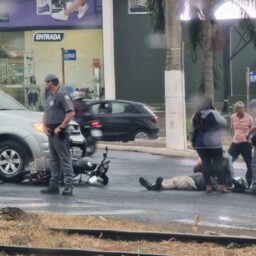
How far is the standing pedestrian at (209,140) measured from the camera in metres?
12.0

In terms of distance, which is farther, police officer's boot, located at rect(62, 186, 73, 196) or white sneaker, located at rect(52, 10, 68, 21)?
white sneaker, located at rect(52, 10, 68, 21)

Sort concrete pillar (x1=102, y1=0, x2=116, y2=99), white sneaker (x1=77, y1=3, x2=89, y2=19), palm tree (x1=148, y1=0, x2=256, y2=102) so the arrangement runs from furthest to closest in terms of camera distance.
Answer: concrete pillar (x1=102, y1=0, x2=116, y2=99), white sneaker (x1=77, y1=3, x2=89, y2=19), palm tree (x1=148, y1=0, x2=256, y2=102)

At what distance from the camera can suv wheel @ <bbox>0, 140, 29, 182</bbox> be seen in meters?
12.5

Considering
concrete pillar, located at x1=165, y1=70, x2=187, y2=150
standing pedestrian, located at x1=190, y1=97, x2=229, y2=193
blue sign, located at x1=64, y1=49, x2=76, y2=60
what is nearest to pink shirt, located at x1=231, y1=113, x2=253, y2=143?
standing pedestrian, located at x1=190, y1=97, x2=229, y2=193

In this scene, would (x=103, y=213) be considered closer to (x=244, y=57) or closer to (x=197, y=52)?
(x=197, y=52)

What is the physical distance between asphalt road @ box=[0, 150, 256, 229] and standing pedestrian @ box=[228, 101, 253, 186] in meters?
1.41

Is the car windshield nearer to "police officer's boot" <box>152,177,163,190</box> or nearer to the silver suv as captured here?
the silver suv

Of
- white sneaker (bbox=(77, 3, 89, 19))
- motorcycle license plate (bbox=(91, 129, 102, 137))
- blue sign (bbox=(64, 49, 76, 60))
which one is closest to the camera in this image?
motorcycle license plate (bbox=(91, 129, 102, 137))

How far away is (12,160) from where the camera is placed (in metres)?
12.6

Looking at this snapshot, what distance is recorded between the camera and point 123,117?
2220 cm

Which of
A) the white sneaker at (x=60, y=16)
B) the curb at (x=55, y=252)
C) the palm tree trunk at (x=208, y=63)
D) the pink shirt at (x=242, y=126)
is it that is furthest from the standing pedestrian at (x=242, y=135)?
the white sneaker at (x=60, y=16)

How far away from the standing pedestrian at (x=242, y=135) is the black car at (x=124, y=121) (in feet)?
29.1

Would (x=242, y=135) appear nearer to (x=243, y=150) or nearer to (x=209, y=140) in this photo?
(x=243, y=150)

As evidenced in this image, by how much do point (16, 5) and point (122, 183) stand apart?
24369 mm
